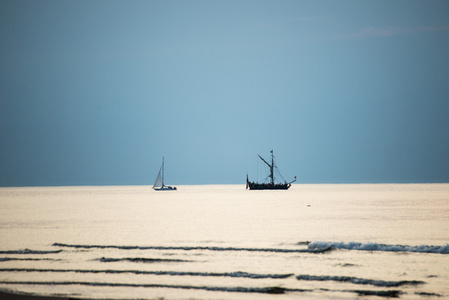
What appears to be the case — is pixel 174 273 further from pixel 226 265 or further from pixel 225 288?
pixel 225 288

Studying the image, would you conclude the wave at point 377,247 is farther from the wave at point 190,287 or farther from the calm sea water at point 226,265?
the wave at point 190,287

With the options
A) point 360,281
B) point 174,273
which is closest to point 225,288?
point 174,273

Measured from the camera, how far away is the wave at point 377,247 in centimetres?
3597

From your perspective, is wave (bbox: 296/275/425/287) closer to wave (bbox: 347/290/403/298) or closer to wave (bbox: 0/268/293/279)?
wave (bbox: 0/268/293/279)

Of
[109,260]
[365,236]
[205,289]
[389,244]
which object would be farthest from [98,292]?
Answer: [365,236]

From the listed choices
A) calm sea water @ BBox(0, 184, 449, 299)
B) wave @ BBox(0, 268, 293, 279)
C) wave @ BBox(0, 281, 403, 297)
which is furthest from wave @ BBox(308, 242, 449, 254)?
wave @ BBox(0, 281, 403, 297)

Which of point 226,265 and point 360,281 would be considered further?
point 226,265

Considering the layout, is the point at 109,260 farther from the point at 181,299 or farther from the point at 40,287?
the point at 181,299

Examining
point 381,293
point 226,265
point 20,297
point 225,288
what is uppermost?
point 20,297

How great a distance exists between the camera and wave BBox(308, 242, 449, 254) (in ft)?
118

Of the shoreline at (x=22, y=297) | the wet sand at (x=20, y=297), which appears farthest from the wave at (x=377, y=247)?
the wet sand at (x=20, y=297)

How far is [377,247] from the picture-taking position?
122ft

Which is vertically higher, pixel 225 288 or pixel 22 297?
pixel 22 297

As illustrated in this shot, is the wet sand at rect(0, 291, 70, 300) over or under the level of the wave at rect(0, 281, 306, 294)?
over
